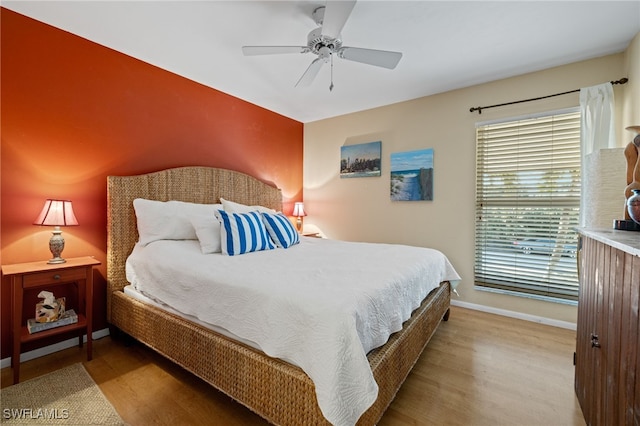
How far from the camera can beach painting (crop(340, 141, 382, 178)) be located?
12.5 ft

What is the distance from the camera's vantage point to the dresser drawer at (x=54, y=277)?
1.79 meters

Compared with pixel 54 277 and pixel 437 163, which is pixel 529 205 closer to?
pixel 437 163

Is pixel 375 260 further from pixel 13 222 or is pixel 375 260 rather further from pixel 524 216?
pixel 13 222

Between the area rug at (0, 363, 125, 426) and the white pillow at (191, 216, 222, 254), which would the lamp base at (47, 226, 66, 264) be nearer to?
the area rug at (0, 363, 125, 426)

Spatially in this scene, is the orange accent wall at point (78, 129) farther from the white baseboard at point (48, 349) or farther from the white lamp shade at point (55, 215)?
the white lamp shade at point (55, 215)

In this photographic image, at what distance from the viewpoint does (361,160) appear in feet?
12.9

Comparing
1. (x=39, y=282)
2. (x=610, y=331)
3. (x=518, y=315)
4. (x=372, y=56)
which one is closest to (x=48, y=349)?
(x=39, y=282)

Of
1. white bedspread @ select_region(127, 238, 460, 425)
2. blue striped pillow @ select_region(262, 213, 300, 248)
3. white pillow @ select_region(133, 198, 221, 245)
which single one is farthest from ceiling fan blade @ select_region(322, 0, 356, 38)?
white pillow @ select_region(133, 198, 221, 245)

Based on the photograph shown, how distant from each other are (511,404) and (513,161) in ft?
7.54

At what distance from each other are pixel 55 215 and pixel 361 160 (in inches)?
128

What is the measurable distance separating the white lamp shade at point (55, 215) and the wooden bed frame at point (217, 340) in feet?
1.21

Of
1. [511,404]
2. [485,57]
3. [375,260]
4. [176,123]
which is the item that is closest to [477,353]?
[511,404]

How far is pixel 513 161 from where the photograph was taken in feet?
9.50

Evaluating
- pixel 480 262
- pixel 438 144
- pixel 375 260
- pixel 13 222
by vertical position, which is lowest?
pixel 480 262
